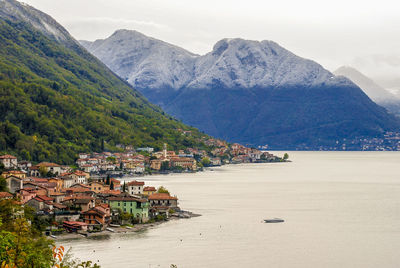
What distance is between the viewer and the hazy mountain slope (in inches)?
4488

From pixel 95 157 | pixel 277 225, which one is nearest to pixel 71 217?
pixel 277 225

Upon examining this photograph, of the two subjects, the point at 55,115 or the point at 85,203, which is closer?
the point at 85,203

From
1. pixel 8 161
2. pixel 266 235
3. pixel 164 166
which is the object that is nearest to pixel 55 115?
pixel 164 166

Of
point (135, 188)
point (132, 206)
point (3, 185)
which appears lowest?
point (132, 206)

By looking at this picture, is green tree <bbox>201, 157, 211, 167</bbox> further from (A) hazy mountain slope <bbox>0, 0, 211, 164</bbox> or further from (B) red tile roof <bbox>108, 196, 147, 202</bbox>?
(B) red tile roof <bbox>108, 196, 147, 202</bbox>

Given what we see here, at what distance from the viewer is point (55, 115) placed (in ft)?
436

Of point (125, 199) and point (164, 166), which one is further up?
point (164, 166)

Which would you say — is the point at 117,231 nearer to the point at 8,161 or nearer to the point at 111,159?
the point at 8,161

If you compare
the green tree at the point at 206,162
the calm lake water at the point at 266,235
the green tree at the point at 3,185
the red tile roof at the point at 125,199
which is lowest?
the calm lake water at the point at 266,235

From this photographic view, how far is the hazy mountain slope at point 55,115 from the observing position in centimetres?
11400

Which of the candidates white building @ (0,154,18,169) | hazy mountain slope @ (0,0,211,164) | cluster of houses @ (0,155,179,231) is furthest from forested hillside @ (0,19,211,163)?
cluster of houses @ (0,155,179,231)

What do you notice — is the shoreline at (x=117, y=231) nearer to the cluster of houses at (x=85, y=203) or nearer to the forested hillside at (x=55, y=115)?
the cluster of houses at (x=85, y=203)

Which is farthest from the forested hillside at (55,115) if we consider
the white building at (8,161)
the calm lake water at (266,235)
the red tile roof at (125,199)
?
the red tile roof at (125,199)

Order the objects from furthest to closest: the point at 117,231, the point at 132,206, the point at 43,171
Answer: the point at 43,171 < the point at 132,206 < the point at 117,231
